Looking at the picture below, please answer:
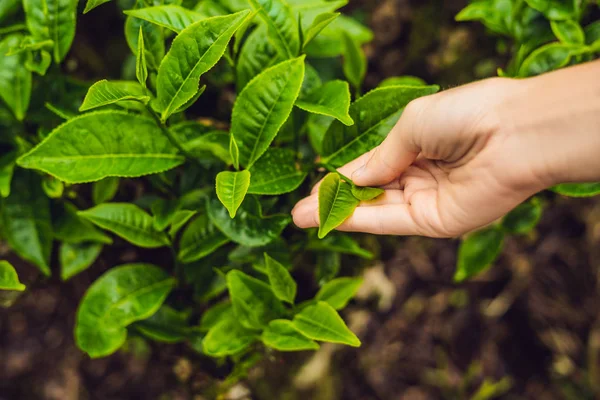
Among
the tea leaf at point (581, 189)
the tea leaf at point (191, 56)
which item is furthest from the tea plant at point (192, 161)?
the tea leaf at point (581, 189)

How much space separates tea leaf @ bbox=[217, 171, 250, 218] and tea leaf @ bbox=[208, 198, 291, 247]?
14 cm

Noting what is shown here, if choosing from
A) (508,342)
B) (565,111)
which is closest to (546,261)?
(508,342)

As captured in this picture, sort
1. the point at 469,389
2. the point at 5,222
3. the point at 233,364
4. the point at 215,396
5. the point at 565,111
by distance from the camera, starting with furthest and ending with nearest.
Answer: the point at 469,389, the point at 215,396, the point at 233,364, the point at 5,222, the point at 565,111

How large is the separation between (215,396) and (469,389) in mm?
1416

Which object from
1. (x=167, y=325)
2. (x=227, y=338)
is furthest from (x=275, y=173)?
(x=167, y=325)

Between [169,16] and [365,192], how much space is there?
0.63 m

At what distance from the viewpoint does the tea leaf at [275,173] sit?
117 centimetres

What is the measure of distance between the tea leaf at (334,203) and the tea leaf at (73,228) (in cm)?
71

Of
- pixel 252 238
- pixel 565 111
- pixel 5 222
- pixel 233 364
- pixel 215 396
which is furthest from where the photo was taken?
pixel 215 396

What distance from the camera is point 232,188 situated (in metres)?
1.05

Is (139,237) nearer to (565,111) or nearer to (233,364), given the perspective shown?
(233,364)

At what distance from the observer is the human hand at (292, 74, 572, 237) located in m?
1.04

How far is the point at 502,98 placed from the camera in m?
1.07

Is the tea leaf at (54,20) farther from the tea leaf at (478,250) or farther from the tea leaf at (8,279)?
the tea leaf at (478,250)
